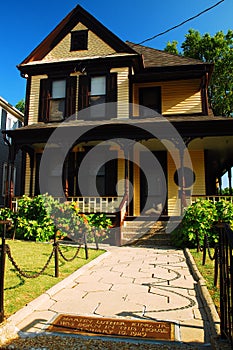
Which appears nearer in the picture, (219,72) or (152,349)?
(152,349)

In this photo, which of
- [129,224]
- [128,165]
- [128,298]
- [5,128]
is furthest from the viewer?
[5,128]

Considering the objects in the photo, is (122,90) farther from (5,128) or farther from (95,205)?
(5,128)

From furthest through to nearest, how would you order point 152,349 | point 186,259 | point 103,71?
point 103,71
point 186,259
point 152,349

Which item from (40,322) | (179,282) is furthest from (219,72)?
(40,322)

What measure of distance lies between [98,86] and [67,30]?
380 cm

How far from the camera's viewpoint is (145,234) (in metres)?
11.0

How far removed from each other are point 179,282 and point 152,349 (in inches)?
106

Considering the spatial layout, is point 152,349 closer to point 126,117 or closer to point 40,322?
point 40,322

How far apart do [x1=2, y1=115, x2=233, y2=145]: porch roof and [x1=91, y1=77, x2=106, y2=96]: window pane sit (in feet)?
5.94

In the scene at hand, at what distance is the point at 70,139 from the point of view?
13070 millimetres

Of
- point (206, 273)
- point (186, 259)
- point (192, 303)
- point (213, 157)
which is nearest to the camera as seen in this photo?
point (192, 303)

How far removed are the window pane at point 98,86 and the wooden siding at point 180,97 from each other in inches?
61.5

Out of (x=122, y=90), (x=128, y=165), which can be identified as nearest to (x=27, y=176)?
(x=128, y=165)

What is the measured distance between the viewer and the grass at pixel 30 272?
4.23 m
